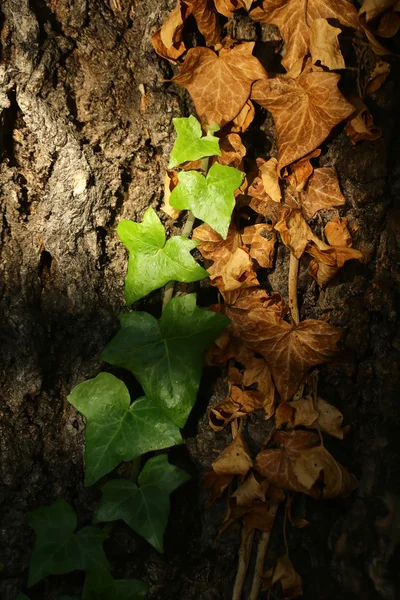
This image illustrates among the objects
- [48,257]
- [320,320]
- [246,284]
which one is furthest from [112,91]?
[320,320]

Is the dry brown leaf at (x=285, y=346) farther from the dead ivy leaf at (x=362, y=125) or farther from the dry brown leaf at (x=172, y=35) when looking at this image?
the dry brown leaf at (x=172, y=35)

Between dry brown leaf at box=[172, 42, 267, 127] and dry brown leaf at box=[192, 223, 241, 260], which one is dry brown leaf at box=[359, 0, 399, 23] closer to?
dry brown leaf at box=[172, 42, 267, 127]

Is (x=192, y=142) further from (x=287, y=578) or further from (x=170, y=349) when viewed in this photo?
Answer: (x=287, y=578)

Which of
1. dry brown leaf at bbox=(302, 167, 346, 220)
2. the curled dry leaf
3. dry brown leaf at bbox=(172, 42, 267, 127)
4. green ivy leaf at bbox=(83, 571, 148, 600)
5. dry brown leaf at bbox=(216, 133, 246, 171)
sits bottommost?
green ivy leaf at bbox=(83, 571, 148, 600)

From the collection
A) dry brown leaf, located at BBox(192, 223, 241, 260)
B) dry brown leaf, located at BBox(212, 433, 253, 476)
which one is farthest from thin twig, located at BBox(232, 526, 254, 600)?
dry brown leaf, located at BBox(192, 223, 241, 260)

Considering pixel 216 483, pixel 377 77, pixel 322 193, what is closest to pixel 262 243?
pixel 322 193

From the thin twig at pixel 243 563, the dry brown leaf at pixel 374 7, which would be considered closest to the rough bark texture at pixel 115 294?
the thin twig at pixel 243 563
